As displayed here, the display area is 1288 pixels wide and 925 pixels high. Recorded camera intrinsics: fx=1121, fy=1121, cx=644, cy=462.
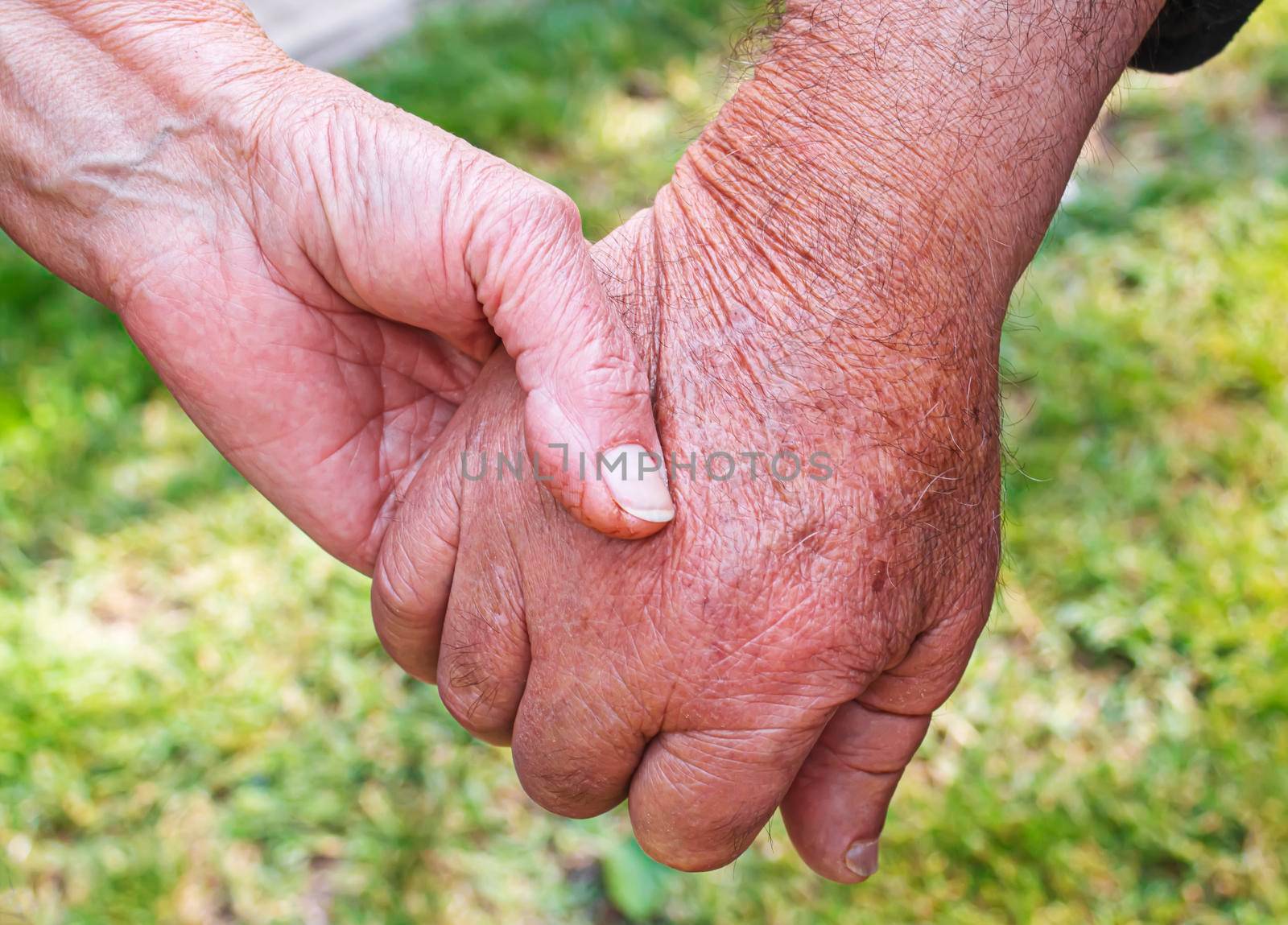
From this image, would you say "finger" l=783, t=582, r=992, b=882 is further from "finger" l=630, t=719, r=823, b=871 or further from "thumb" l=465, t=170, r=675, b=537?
"thumb" l=465, t=170, r=675, b=537

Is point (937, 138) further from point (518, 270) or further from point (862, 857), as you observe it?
point (862, 857)

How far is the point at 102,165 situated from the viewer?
A: 1481mm

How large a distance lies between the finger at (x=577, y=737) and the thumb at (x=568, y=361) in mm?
232

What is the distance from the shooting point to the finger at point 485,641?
146cm

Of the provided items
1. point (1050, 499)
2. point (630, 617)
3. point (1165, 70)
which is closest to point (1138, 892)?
point (1050, 499)

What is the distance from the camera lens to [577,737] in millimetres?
1444

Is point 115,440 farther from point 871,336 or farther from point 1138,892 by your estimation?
point 1138,892

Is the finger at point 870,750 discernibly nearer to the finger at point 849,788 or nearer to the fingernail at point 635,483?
the finger at point 849,788

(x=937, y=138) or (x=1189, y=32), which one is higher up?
(x=1189, y=32)

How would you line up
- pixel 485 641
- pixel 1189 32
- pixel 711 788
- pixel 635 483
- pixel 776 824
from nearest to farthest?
pixel 635 483 < pixel 711 788 < pixel 485 641 < pixel 1189 32 < pixel 776 824

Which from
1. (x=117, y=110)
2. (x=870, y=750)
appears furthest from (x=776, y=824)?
(x=117, y=110)

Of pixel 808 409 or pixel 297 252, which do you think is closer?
pixel 808 409

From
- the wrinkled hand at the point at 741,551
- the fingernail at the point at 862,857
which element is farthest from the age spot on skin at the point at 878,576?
the fingernail at the point at 862,857

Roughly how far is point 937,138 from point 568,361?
0.51m
